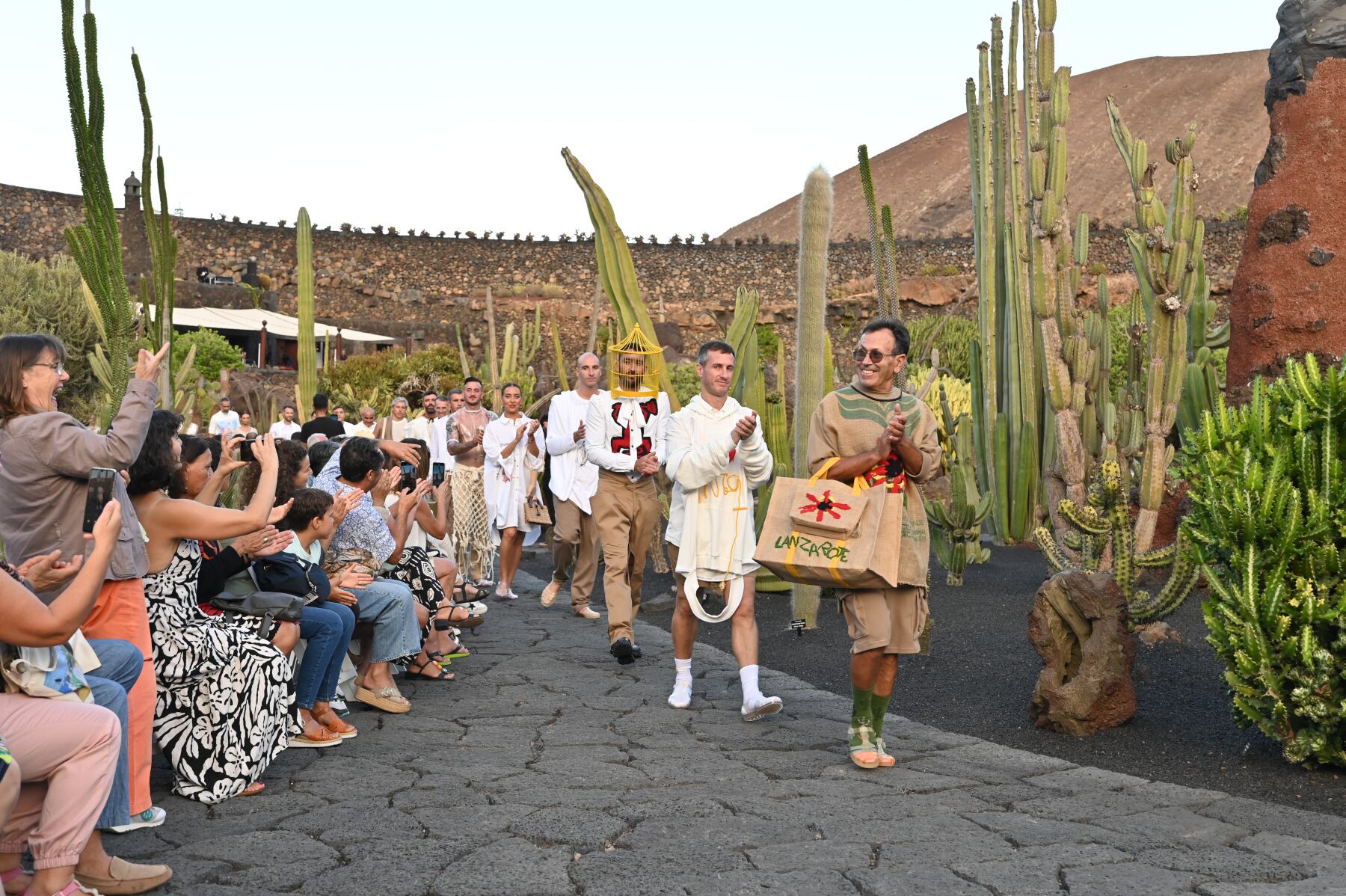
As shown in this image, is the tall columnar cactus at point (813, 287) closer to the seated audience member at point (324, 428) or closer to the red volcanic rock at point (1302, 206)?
the red volcanic rock at point (1302, 206)

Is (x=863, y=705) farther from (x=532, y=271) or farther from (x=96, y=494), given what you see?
(x=532, y=271)

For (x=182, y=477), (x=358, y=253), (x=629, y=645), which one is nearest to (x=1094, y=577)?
(x=629, y=645)

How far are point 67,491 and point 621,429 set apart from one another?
11.4ft

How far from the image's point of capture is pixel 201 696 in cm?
426

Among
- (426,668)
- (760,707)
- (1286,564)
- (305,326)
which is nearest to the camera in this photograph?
(1286,564)

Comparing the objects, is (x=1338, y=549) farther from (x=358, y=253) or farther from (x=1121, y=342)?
(x=358, y=253)

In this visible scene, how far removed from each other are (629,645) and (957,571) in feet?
10.1

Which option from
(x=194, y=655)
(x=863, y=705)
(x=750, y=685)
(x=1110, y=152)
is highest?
(x=1110, y=152)

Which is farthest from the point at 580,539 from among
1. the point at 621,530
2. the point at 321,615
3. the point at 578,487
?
the point at 321,615

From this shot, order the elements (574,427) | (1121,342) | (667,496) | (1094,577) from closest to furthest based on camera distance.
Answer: (1094,577)
(574,427)
(667,496)
(1121,342)

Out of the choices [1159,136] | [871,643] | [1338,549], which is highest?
[1159,136]

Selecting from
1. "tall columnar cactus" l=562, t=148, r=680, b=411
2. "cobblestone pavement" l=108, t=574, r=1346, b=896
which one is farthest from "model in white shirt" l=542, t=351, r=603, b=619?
"cobblestone pavement" l=108, t=574, r=1346, b=896

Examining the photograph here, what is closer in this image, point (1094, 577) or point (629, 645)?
point (1094, 577)

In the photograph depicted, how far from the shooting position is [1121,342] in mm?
26047
